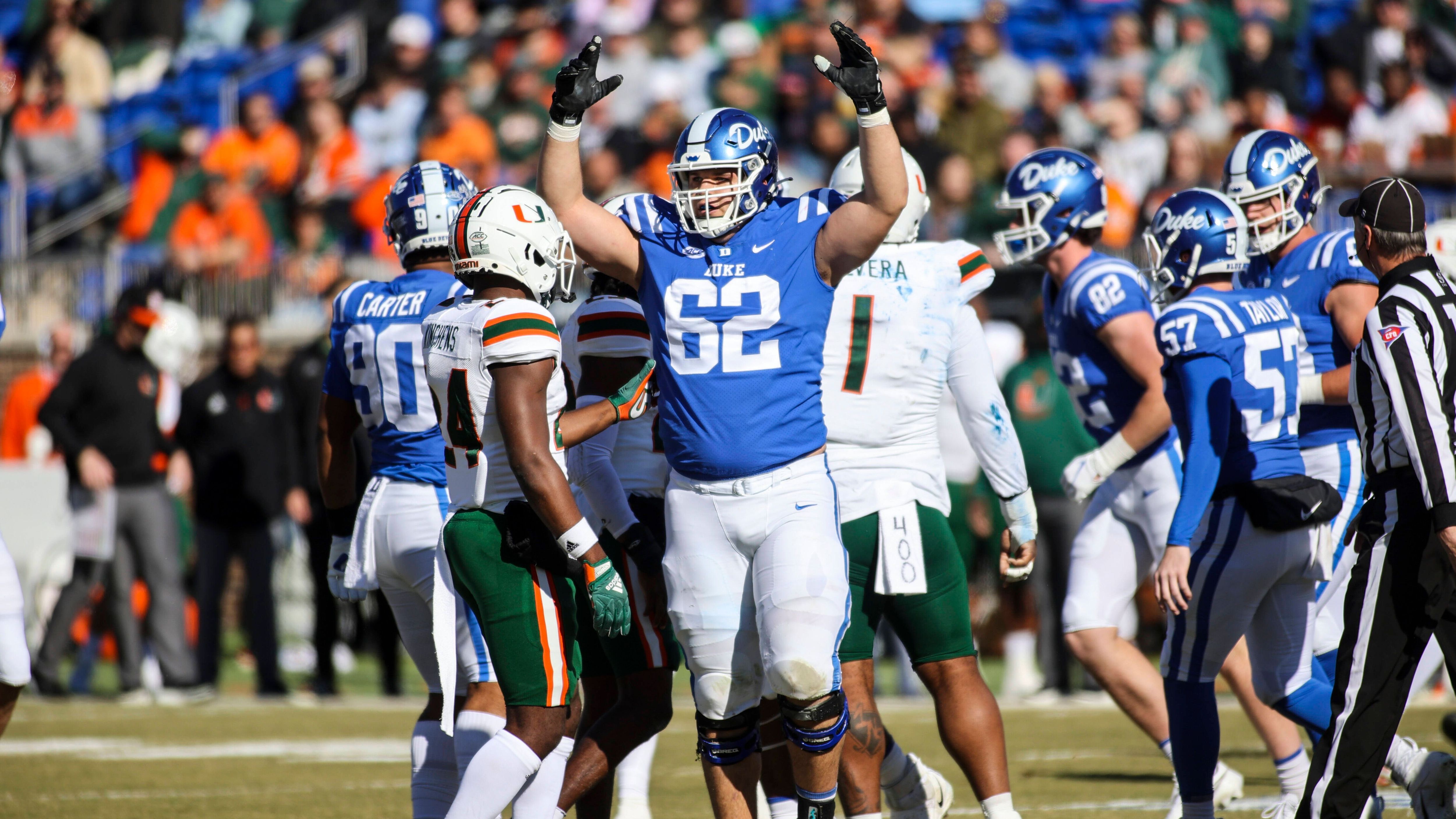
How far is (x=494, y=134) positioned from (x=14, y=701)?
479 inches

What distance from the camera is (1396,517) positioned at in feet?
15.9

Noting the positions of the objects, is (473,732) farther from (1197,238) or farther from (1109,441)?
(1197,238)

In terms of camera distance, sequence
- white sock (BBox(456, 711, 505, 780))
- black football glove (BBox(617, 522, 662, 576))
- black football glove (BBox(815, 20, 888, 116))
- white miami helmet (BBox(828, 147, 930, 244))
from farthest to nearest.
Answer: white miami helmet (BBox(828, 147, 930, 244)) → black football glove (BBox(617, 522, 662, 576)) → white sock (BBox(456, 711, 505, 780)) → black football glove (BBox(815, 20, 888, 116))

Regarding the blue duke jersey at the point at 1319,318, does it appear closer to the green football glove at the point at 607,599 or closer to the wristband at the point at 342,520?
the green football glove at the point at 607,599

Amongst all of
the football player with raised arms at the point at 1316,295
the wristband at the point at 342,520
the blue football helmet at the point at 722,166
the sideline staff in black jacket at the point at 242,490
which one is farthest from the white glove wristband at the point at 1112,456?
the sideline staff in black jacket at the point at 242,490

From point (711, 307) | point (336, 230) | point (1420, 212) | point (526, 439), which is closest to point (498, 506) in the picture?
point (526, 439)

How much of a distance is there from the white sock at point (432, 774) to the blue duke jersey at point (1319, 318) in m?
3.27

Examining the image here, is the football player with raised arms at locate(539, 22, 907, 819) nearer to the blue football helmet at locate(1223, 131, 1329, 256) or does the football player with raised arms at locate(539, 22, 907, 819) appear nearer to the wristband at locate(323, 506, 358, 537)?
the wristband at locate(323, 506, 358, 537)

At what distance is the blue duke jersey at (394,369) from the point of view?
5.75 metres

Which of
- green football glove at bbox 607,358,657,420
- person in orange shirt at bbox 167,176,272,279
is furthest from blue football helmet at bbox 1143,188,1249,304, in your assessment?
person in orange shirt at bbox 167,176,272,279

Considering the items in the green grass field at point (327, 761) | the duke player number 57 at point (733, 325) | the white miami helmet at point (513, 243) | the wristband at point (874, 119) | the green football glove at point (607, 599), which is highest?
the wristband at point (874, 119)

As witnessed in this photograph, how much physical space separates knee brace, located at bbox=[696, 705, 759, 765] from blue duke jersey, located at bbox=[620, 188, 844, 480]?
71cm

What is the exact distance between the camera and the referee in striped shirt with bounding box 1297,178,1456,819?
Result: 4.65 m

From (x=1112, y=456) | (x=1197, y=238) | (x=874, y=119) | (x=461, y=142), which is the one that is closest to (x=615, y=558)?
(x=874, y=119)
